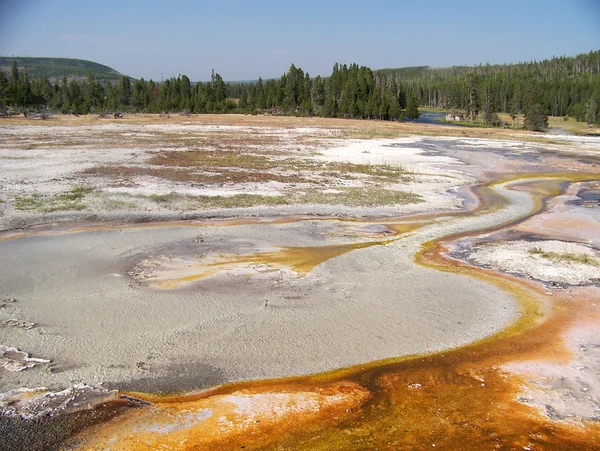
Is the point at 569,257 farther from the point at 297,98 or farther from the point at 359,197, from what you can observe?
the point at 297,98

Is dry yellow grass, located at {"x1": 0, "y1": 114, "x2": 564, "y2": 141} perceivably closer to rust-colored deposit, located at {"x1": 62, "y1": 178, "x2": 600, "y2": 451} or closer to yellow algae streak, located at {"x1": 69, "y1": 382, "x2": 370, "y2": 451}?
rust-colored deposit, located at {"x1": 62, "y1": 178, "x2": 600, "y2": 451}

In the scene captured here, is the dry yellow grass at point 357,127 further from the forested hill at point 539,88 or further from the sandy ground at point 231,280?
the sandy ground at point 231,280

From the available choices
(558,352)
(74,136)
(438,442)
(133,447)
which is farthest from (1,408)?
(74,136)

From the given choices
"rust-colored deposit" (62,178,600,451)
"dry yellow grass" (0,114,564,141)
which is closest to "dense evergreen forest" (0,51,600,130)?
"dry yellow grass" (0,114,564,141)

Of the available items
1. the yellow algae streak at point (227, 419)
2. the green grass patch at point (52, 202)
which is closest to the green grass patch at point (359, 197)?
the green grass patch at point (52, 202)

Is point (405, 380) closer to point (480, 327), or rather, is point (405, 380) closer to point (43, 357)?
point (480, 327)
